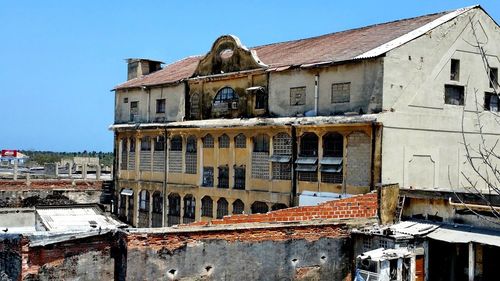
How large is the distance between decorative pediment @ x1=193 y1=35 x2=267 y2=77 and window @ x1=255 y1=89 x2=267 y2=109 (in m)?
1.11

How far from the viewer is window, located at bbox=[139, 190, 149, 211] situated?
31453 mm

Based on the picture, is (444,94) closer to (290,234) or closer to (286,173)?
(286,173)

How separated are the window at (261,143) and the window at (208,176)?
3.15 metres

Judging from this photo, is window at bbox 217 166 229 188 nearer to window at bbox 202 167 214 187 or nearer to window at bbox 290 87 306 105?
window at bbox 202 167 214 187

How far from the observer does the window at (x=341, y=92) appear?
2133 cm

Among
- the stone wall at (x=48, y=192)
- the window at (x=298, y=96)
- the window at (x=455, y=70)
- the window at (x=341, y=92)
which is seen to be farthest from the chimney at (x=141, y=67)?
the window at (x=455, y=70)

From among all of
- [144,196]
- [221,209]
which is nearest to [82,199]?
[144,196]

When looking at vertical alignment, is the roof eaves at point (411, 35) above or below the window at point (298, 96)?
above

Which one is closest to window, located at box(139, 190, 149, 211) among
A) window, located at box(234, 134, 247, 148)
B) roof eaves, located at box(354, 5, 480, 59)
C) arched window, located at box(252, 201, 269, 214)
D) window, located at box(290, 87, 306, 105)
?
window, located at box(234, 134, 247, 148)

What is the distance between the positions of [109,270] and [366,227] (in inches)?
295

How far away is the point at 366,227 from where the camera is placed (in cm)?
1750

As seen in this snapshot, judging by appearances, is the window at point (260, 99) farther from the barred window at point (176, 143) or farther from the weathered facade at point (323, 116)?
the barred window at point (176, 143)

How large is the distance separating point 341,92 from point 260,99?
183 inches

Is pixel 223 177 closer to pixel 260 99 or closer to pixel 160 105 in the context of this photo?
pixel 260 99
